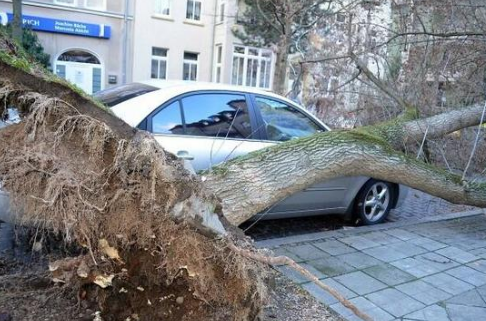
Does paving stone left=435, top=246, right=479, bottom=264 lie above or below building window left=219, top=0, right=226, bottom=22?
below

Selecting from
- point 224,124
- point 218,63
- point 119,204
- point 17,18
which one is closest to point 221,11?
point 218,63

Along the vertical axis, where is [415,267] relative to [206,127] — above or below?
below

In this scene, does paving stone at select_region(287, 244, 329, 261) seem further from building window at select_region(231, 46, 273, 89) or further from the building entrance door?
building window at select_region(231, 46, 273, 89)

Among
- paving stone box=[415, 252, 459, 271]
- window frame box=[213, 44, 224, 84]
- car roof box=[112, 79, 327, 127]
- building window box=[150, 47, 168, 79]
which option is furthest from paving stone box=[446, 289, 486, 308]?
window frame box=[213, 44, 224, 84]

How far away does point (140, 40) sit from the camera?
21906 millimetres

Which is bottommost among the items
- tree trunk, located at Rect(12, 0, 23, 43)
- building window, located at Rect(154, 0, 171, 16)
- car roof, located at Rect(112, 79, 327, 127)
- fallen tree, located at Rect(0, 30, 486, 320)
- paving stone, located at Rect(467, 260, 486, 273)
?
paving stone, located at Rect(467, 260, 486, 273)

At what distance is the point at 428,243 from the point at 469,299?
149 centimetres

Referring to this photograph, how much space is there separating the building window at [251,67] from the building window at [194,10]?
2.62m

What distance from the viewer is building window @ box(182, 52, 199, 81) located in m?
23.7

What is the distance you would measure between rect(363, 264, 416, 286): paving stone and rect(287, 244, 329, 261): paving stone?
49 cm

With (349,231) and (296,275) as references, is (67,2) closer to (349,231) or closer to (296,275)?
(349,231)

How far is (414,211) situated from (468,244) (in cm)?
200

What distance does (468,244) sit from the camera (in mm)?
5504

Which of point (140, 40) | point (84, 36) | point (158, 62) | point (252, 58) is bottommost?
point (158, 62)
